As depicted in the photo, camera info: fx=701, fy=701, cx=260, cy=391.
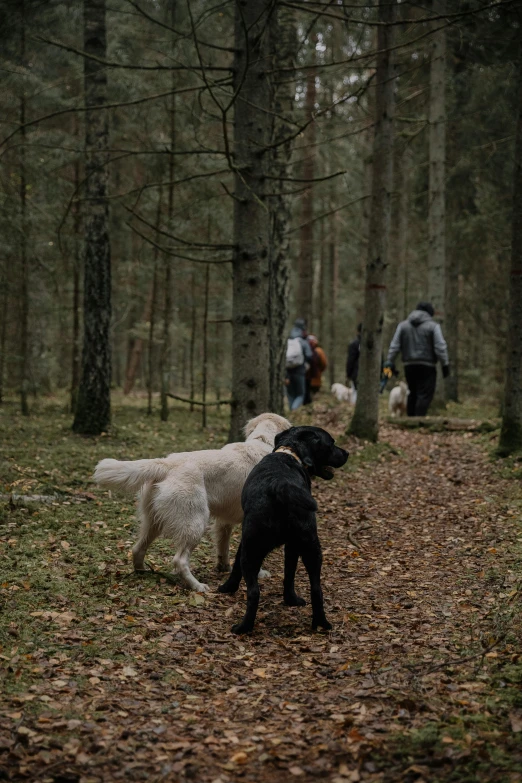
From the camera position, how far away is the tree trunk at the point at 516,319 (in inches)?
402

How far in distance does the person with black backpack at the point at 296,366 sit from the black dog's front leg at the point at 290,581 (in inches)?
465

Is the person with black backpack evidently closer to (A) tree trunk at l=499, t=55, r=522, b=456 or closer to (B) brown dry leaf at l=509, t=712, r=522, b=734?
(A) tree trunk at l=499, t=55, r=522, b=456

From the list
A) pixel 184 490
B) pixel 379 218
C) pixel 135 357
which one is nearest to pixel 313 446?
pixel 184 490

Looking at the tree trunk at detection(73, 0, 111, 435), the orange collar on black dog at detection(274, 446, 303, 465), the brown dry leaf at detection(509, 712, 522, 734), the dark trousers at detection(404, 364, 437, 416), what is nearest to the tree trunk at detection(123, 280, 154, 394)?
the tree trunk at detection(73, 0, 111, 435)

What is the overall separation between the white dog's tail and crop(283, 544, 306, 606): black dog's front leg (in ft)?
4.10

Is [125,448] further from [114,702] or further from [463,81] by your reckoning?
[463,81]

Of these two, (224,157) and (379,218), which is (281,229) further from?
(379,218)

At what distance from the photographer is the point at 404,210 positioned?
2331cm

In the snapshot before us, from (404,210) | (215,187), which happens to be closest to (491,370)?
(404,210)

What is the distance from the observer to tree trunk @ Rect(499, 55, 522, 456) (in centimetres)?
1020

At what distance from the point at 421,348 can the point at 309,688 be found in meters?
10.7

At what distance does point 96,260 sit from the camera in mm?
12250

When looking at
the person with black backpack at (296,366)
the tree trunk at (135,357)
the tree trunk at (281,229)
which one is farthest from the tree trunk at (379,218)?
the tree trunk at (135,357)

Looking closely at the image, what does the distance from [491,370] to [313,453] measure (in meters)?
17.9
